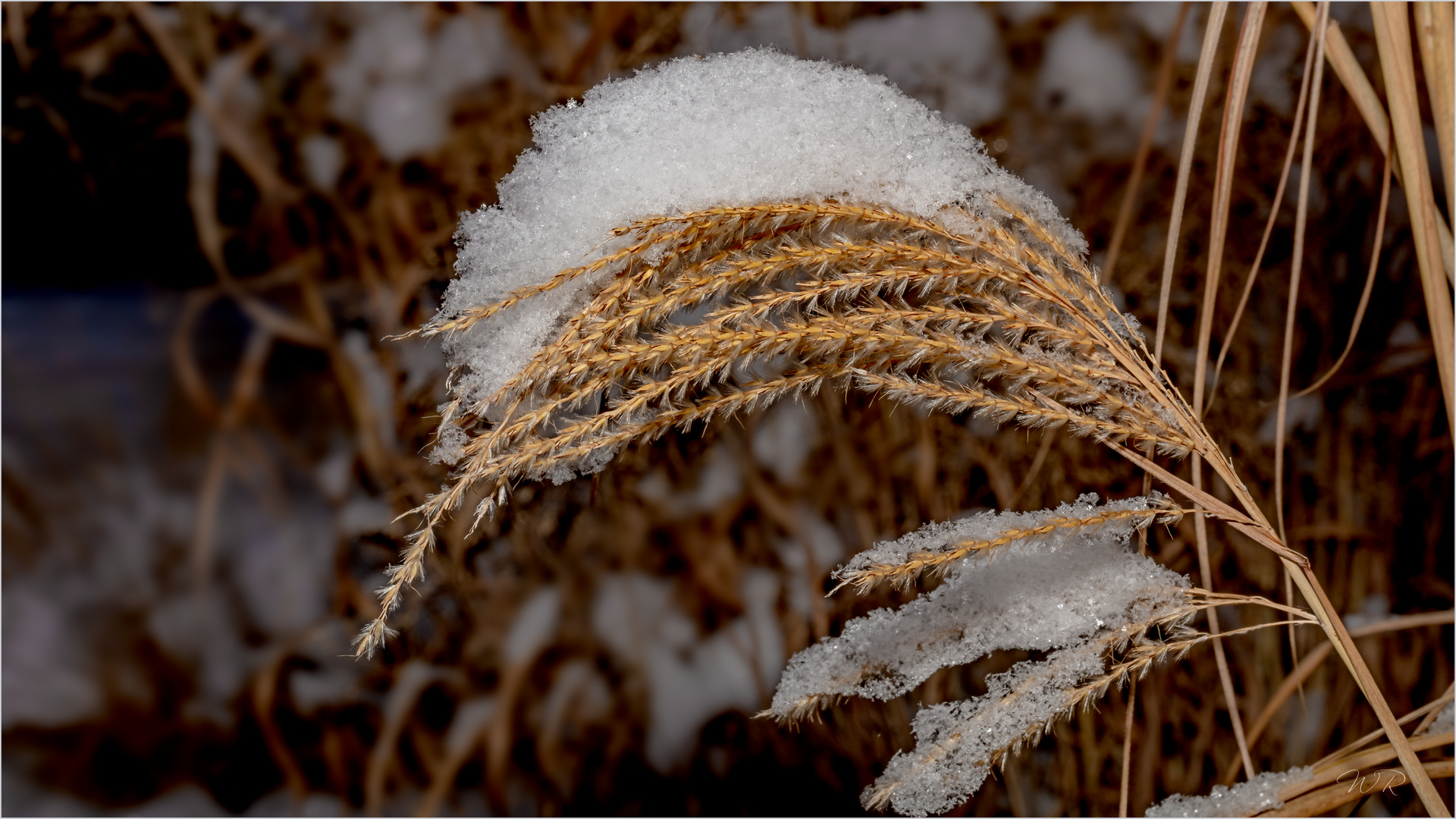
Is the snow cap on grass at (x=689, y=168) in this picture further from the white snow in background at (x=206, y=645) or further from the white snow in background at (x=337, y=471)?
the white snow in background at (x=206, y=645)

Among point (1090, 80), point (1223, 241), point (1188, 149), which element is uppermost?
point (1090, 80)

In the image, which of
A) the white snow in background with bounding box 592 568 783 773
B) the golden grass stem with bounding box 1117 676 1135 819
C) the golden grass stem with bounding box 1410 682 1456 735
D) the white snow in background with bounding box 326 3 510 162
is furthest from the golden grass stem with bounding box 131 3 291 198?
the golden grass stem with bounding box 1410 682 1456 735

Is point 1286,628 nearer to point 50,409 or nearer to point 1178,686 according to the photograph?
point 1178,686

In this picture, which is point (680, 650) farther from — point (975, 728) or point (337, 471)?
point (337, 471)

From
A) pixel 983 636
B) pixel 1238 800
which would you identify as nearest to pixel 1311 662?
pixel 1238 800

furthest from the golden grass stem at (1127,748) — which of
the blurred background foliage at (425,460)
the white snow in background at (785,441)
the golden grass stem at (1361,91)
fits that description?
the golden grass stem at (1361,91)
